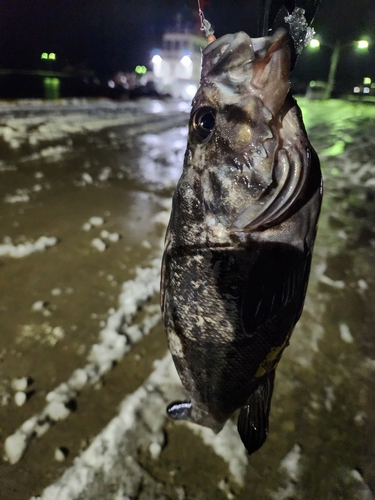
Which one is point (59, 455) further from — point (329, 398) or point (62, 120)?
point (62, 120)

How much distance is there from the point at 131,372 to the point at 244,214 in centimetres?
161

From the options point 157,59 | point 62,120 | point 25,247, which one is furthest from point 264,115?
point 157,59

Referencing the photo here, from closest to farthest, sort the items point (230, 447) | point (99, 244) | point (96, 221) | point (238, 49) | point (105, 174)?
1. point (238, 49)
2. point (230, 447)
3. point (99, 244)
4. point (96, 221)
5. point (105, 174)

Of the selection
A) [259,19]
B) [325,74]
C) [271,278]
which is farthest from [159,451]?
[325,74]

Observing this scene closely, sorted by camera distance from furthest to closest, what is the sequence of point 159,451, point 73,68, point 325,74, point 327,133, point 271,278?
point 73,68 → point 325,74 → point 327,133 → point 159,451 → point 271,278

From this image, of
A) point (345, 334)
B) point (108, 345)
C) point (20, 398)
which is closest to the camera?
point (20, 398)

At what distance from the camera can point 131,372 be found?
7.52ft

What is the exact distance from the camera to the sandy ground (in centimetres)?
178

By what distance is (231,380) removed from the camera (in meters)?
1.48

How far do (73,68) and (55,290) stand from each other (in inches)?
1879

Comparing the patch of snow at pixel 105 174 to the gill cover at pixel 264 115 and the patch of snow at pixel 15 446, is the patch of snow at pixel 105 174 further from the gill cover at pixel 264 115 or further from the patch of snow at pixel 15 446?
the gill cover at pixel 264 115

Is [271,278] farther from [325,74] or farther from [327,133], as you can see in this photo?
[325,74]

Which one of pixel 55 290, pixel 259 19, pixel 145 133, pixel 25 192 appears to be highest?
pixel 259 19

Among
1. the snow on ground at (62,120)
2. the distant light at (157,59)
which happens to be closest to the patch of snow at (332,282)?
the snow on ground at (62,120)
